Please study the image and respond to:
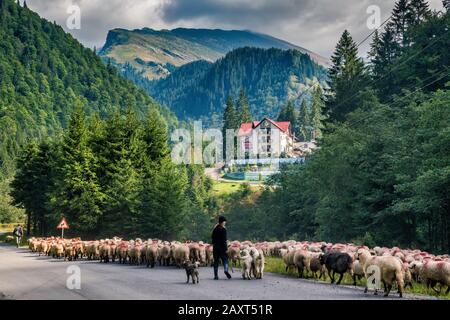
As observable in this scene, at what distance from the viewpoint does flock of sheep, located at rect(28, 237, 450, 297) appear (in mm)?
17791

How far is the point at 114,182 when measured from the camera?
2721 inches

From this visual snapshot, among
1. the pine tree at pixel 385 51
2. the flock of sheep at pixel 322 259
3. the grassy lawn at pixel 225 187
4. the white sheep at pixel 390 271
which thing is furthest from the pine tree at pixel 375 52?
the white sheep at pixel 390 271

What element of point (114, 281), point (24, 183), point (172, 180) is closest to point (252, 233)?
point (172, 180)

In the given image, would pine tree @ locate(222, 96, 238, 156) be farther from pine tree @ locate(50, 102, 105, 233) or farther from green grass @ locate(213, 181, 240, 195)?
pine tree @ locate(50, 102, 105, 233)

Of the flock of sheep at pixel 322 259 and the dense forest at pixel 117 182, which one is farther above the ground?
the dense forest at pixel 117 182

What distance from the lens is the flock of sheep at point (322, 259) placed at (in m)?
17.8

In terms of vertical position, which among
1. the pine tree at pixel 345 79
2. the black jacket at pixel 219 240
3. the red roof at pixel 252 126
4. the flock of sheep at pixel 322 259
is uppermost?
the red roof at pixel 252 126

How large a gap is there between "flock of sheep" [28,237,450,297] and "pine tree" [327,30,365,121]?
177 ft

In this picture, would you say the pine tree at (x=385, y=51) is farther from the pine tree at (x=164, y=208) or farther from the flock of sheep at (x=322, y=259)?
the flock of sheep at (x=322, y=259)

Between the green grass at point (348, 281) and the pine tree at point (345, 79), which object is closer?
the green grass at point (348, 281)

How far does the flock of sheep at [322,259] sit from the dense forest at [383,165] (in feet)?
33.8

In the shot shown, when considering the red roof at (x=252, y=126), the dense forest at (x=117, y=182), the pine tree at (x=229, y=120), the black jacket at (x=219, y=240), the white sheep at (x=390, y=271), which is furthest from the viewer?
the pine tree at (x=229, y=120)

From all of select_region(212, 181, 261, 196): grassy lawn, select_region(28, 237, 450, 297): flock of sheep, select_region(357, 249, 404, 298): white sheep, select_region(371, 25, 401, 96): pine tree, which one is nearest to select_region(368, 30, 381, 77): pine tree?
select_region(371, 25, 401, 96): pine tree
